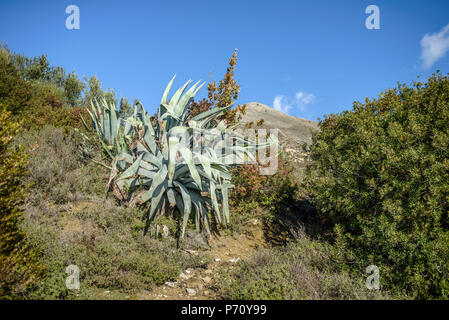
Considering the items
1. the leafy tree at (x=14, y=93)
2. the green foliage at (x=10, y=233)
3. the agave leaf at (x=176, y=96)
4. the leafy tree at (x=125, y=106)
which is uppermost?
the leafy tree at (x=125, y=106)

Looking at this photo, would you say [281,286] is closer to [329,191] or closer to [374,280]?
[374,280]

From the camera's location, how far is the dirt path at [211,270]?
3.80 meters

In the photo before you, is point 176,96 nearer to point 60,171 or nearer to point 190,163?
point 190,163

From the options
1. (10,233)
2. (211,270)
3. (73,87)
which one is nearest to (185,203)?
(211,270)

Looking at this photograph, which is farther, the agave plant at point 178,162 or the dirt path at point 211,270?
the agave plant at point 178,162

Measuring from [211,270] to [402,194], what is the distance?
3.36 meters

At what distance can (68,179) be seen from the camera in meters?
5.80

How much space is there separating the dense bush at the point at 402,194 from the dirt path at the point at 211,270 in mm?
1725

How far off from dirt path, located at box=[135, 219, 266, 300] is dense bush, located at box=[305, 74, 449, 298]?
1.73 m

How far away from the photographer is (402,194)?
407cm

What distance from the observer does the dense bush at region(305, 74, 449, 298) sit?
3.51 meters

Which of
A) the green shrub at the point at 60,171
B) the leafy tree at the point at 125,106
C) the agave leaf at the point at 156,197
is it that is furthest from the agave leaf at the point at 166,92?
the leafy tree at the point at 125,106

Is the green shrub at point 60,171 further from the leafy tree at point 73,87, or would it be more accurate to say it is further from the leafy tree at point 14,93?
the leafy tree at point 73,87
